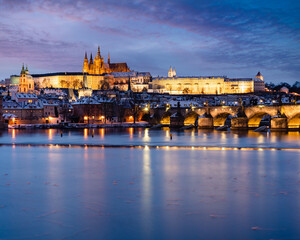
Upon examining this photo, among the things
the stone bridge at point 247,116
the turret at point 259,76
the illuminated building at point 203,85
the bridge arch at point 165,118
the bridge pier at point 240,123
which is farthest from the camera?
the turret at point 259,76

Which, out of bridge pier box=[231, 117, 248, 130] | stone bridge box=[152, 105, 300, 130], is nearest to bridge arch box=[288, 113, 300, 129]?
stone bridge box=[152, 105, 300, 130]

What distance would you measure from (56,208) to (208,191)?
13.1ft

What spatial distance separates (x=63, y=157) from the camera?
1945cm

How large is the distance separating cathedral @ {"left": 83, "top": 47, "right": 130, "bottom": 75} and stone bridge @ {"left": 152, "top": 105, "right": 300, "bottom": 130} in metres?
103

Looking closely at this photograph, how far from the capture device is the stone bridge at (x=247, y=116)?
4248 centimetres

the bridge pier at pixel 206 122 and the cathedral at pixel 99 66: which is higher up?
the cathedral at pixel 99 66

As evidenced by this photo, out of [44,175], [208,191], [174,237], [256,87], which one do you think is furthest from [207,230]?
[256,87]

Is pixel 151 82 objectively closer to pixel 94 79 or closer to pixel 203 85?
pixel 203 85

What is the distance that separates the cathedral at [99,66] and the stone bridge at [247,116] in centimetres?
10322

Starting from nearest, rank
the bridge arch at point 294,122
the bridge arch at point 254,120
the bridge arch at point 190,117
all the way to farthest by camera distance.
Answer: the bridge arch at point 294,122
the bridge arch at point 254,120
the bridge arch at point 190,117

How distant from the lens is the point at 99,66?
162 metres

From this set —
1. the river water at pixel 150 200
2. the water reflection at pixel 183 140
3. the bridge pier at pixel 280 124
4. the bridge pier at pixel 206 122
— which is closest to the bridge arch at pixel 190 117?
the bridge pier at pixel 206 122

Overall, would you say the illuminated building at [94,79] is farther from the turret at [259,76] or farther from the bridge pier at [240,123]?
the bridge pier at [240,123]

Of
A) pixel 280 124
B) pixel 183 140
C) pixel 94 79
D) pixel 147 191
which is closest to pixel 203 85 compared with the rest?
pixel 94 79
